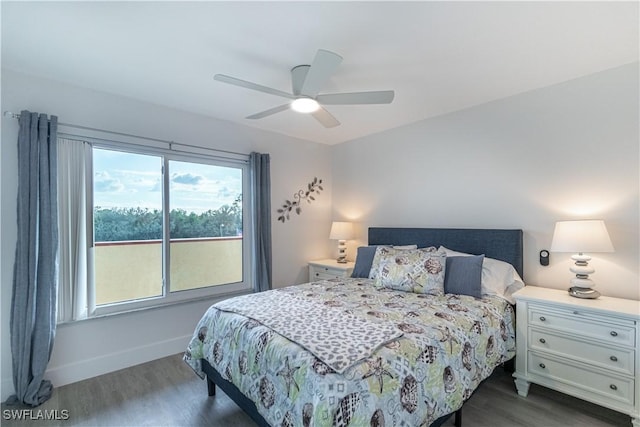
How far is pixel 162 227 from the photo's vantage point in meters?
3.13

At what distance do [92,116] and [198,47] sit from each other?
4.56 ft

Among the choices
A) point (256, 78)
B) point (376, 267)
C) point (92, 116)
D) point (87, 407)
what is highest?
point (256, 78)

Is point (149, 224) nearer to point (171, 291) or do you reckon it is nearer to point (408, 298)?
point (171, 291)

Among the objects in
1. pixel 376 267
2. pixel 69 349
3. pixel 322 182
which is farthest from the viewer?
pixel 322 182

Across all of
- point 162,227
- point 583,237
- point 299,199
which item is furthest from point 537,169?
point 162,227

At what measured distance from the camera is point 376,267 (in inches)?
119

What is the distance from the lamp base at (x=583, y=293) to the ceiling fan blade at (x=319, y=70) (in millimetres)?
2420

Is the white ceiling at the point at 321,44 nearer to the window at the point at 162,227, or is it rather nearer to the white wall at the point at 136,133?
the white wall at the point at 136,133

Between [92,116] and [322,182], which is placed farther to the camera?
[322,182]

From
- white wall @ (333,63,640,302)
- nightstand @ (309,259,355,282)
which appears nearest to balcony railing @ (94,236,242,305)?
nightstand @ (309,259,355,282)

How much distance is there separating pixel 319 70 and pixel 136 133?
6.80ft

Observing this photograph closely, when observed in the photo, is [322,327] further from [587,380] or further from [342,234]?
[342,234]

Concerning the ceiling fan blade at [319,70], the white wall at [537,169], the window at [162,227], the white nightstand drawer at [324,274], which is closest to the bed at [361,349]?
the white wall at [537,169]

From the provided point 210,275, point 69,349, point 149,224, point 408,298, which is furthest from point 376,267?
point 69,349
